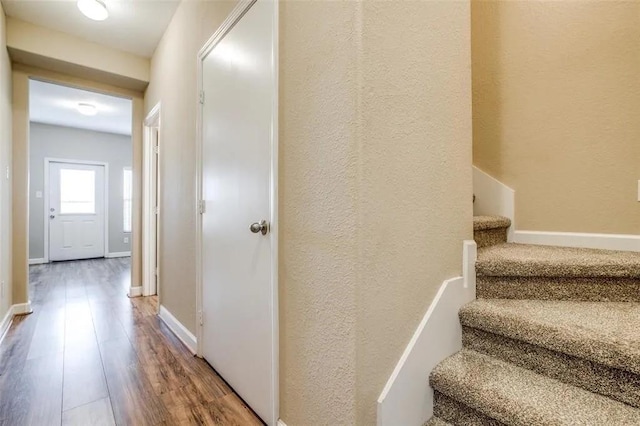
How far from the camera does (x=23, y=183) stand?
292 centimetres

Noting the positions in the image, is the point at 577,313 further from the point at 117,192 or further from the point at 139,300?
the point at 117,192

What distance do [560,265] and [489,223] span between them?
485 millimetres

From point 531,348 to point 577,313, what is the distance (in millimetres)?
247

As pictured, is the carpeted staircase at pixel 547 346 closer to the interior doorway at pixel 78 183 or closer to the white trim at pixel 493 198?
the white trim at pixel 493 198

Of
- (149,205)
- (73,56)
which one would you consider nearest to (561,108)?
(149,205)

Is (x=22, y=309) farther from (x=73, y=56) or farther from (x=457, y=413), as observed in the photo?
(x=457, y=413)

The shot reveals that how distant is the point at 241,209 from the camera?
1.54 m

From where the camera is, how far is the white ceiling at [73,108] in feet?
13.9

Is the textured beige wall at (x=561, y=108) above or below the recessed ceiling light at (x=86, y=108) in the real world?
below

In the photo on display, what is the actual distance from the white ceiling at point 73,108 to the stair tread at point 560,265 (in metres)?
4.75

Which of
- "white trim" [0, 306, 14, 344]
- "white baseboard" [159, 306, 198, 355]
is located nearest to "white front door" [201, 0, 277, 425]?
"white baseboard" [159, 306, 198, 355]

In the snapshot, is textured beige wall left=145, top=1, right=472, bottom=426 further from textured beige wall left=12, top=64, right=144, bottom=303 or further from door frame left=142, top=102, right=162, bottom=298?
textured beige wall left=12, top=64, right=144, bottom=303

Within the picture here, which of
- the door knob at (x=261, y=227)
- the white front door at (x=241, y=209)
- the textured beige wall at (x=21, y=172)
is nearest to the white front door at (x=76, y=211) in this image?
the textured beige wall at (x=21, y=172)

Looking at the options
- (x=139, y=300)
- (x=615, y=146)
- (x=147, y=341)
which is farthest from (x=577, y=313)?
(x=139, y=300)
